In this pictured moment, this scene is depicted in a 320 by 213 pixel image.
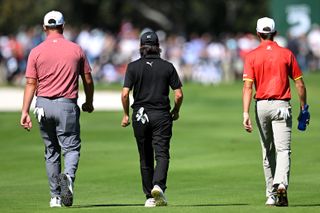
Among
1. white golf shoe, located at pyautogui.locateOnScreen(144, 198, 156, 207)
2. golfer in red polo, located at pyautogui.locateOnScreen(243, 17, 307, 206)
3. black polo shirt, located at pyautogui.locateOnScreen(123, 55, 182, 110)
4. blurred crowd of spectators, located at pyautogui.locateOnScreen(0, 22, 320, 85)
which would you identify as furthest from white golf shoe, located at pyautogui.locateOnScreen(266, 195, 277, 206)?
blurred crowd of spectators, located at pyautogui.locateOnScreen(0, 22, 320, 85)

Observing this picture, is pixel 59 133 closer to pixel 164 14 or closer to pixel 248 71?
pixel 248 71

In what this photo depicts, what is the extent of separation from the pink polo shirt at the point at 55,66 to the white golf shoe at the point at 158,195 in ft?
4.65

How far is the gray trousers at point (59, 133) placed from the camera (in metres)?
13.2

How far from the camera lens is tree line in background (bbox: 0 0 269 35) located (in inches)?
3027

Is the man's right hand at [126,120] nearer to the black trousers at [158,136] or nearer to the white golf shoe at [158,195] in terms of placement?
the black trousers at [158,136]

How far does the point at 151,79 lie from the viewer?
13297mm

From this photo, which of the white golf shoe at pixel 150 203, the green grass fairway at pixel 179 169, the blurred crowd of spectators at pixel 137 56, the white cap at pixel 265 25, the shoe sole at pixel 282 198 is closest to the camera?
the shoe sole at pixel 282 198

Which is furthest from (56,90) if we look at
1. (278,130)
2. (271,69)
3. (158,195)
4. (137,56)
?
(137,56)

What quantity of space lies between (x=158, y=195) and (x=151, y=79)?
52.0 inches

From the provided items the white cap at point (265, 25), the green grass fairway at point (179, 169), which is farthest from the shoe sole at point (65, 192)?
the white cap at point (265, 25)

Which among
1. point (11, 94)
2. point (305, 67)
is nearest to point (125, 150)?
point (11, 94)

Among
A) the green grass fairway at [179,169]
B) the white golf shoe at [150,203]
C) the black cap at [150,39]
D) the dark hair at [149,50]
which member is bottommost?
the green grass fairway at [179,169]

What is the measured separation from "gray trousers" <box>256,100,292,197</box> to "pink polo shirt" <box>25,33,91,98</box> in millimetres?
2182

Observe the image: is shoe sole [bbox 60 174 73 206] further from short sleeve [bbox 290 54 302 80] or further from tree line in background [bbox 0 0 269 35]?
tree line in background [bbox 0 0 269 35]
